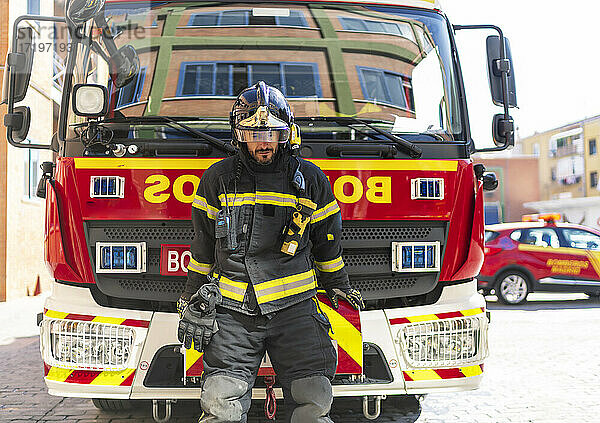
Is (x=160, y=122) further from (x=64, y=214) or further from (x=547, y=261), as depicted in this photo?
(x=547, y=261)

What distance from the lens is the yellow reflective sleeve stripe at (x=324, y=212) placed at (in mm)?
3459

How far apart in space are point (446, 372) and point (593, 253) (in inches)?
418

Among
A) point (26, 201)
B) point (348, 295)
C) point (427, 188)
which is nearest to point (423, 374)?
point (348, 295)

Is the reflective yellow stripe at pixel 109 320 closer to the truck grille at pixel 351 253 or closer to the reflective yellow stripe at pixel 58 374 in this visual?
the truck grille at pixel 351 253

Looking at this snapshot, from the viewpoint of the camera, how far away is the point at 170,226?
13.3 ft

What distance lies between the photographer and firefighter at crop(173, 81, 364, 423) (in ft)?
10.8

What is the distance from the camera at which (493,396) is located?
6066 mm

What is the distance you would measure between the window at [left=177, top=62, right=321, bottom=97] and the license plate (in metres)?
0.98

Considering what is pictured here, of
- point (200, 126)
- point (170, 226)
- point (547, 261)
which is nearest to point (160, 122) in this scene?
point (200, 126)

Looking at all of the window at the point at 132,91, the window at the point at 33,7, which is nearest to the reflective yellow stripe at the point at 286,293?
the window at the point at 132,91

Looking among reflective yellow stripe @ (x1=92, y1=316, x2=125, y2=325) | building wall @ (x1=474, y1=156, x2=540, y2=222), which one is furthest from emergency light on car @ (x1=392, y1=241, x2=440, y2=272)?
building wall @ (x1=474, y1=156, x2=540, y2=222)

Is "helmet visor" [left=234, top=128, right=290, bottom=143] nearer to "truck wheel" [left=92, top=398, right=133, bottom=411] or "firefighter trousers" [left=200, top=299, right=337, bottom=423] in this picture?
"firefighter trousers" [left=200, top=299, right=337, bottom=423]

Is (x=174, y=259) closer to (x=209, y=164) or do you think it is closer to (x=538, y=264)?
(x=209, y=164)

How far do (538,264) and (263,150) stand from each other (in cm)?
1109
